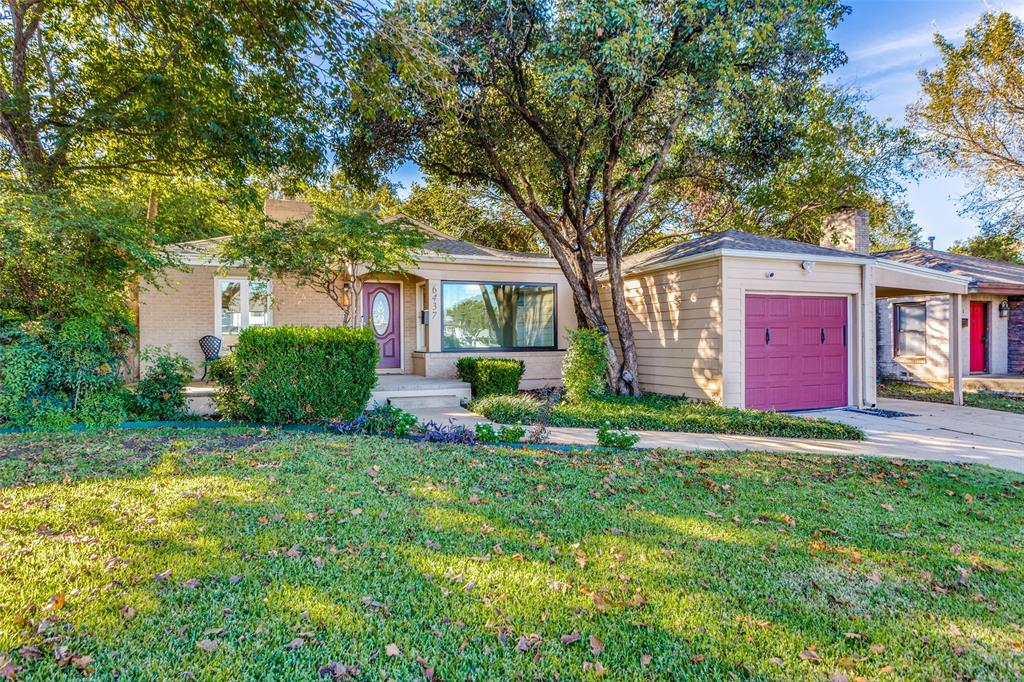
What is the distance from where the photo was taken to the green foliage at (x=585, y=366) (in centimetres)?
906

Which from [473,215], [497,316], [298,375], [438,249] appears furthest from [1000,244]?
[298,375]

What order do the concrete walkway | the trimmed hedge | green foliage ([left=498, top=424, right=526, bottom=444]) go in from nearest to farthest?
the concrete walkway → green foliage ([left=498, top=424, right=526, bottom=444]) → the trimmed hedge

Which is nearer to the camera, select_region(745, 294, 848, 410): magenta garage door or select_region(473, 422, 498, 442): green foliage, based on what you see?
select_region(473, 422, 498, 442): green foliage

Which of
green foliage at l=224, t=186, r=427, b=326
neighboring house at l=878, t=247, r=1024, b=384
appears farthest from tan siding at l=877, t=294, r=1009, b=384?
green foliage at l=224, t=186, r=427, b=326

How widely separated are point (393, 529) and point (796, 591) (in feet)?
8.11

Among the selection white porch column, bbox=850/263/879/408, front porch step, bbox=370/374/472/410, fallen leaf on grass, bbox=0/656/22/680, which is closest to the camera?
fallen leaf on grass, bbox=0/656/22/680

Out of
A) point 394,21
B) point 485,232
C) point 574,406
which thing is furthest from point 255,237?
point 485,232

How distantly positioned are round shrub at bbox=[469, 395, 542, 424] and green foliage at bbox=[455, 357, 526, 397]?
0.79 meters

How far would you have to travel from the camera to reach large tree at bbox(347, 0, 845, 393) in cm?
711

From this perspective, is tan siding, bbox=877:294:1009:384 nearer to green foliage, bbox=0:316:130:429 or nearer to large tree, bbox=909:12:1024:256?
large tree, bbox=909:12:1024:256

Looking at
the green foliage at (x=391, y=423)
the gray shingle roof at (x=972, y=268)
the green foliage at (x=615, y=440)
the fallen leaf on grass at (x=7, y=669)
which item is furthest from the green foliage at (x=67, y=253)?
the gray shingle roof at (x=972, y=268)

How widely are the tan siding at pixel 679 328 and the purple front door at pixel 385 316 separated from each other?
A: 15.7 ft

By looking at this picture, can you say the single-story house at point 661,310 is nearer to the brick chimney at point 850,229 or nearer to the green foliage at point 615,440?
the brick chimney at point 850,229

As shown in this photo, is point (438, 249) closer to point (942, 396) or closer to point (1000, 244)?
point (942, 396)
